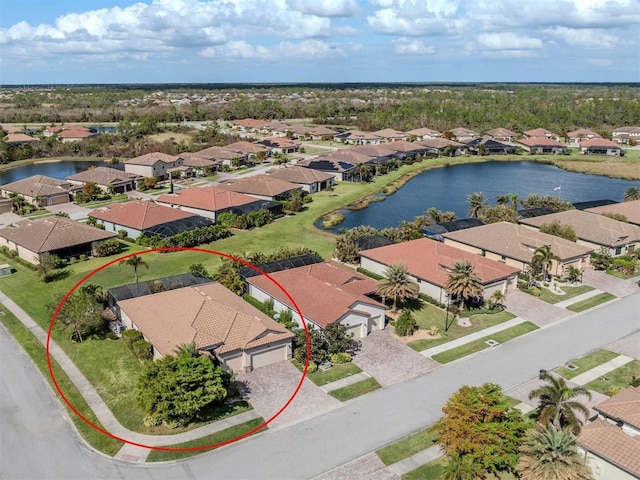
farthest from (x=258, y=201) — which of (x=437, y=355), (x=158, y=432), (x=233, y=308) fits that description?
(x=158, y=432)

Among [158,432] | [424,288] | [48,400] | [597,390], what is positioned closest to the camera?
[158,432]

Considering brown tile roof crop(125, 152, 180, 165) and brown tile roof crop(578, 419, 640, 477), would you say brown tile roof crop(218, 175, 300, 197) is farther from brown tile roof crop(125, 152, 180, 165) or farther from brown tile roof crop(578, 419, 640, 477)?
brown tile roof crop(578, 419, 640, 477)

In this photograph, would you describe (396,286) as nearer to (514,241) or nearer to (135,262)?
(514,241)

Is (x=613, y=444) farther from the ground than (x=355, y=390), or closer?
farther from the ground

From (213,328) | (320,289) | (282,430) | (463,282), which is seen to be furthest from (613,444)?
(213,328)

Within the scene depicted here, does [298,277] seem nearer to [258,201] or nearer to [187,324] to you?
[187,324]

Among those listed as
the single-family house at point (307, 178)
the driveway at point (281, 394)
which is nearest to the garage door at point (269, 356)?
the driveway at point (281, 394)

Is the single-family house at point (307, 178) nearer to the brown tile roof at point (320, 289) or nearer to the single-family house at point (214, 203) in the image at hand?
the single-family house at point (214, 203)
